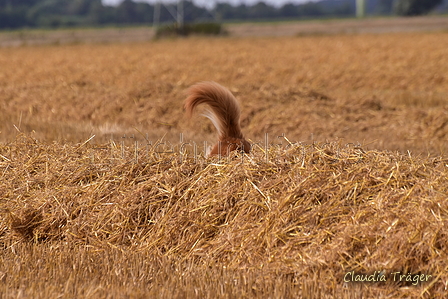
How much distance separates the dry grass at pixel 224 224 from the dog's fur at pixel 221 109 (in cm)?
38

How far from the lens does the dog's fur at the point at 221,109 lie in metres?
4.91

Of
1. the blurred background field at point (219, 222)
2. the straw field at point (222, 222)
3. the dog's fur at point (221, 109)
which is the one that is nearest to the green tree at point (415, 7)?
the dog's fur at point (221, 109)

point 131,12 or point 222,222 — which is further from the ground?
point 131,12

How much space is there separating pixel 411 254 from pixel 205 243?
1.44 metres

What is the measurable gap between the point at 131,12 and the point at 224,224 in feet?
356

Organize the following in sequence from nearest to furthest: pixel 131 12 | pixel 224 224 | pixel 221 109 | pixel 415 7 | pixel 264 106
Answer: pixel 224 224 < pixel 221 109 < pixel 264 106 < pixel 415 7 < pixel 131 12

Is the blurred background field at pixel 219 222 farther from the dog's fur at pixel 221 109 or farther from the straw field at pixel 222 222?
the dog's fur at pixel 221 109

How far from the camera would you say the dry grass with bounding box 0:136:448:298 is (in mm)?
3311

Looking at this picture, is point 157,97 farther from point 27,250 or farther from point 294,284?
point 294,284

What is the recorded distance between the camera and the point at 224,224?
400cm

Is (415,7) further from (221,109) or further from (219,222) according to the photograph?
(219,222)

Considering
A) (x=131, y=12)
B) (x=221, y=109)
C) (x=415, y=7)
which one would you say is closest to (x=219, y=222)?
(x=221, y=109)

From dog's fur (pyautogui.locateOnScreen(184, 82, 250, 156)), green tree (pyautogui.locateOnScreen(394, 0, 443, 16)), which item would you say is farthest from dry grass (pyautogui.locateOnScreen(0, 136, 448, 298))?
green tree (pyautogui.locateOnScreen(394, 0, 443, 16))

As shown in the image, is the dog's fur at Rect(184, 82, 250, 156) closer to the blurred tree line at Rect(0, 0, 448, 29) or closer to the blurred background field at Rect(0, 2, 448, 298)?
the blurred background field at Rect(0, 2, 448, 298)
